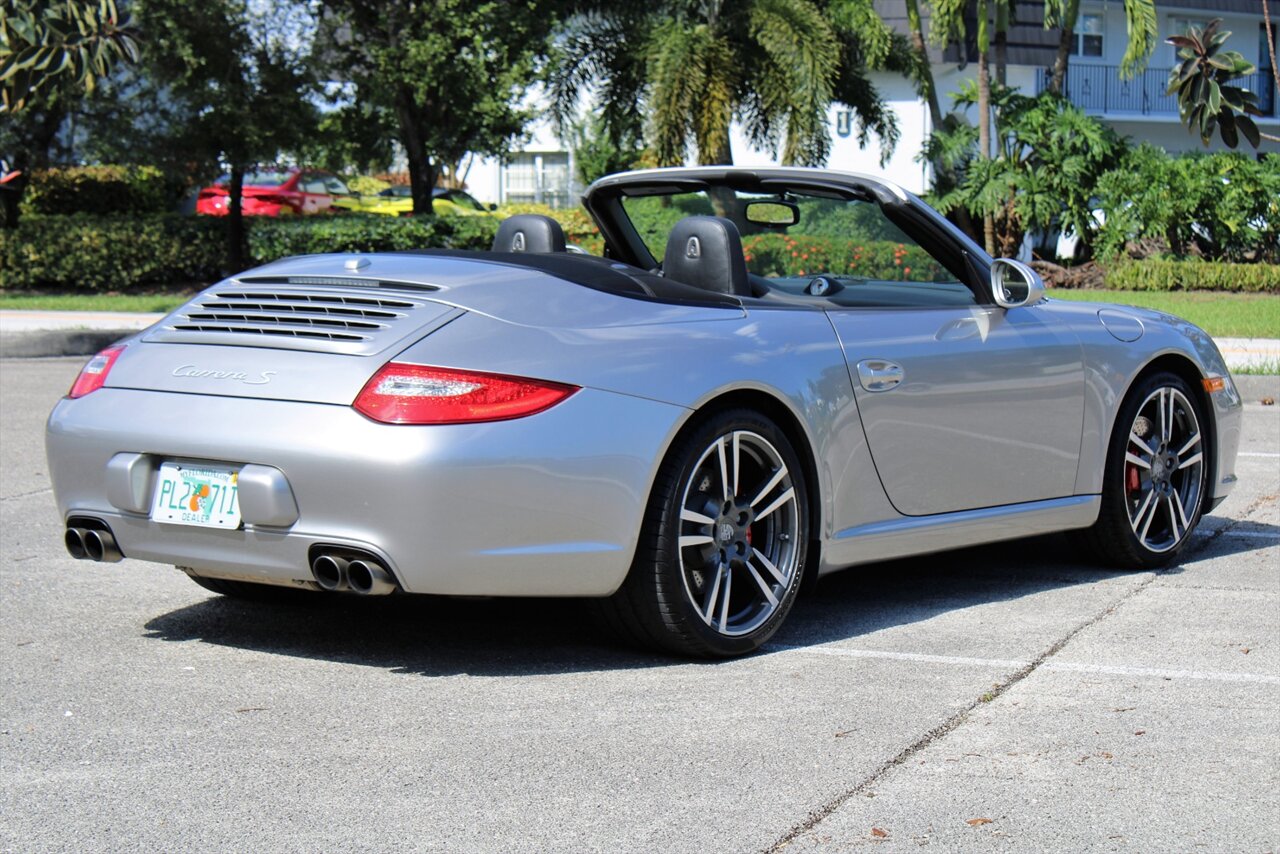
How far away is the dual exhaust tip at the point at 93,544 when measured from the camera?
4.78 metres

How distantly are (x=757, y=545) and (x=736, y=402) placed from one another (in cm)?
47

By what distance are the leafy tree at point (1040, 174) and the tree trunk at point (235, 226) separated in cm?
1006

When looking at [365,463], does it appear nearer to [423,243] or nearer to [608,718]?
[608,718]

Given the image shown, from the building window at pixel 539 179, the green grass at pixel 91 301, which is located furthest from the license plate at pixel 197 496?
the building window at pixel 539 179

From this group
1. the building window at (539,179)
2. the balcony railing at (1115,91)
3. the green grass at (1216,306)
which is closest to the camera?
the green grass at (1216,306)

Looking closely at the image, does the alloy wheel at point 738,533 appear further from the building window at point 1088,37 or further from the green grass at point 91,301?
the building window at point 1088,37

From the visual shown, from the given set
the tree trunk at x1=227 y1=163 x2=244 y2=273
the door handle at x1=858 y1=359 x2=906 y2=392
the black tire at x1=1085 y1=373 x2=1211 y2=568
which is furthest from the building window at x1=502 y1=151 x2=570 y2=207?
the door handle at x1=858 y1=359 x2=906 y2=392

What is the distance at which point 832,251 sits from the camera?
19.4 ft

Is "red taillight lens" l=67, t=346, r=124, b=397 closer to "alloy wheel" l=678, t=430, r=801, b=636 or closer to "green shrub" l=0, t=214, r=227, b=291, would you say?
"alloy wheel" l=678, t=430, r=801, b=636

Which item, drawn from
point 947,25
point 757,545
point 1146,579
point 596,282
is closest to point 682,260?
point 596,282

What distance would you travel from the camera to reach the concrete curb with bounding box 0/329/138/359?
616 inches

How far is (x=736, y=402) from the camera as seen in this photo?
16.1ft

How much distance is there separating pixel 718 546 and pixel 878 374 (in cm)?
86

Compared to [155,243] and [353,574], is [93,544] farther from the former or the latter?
[155,243]
